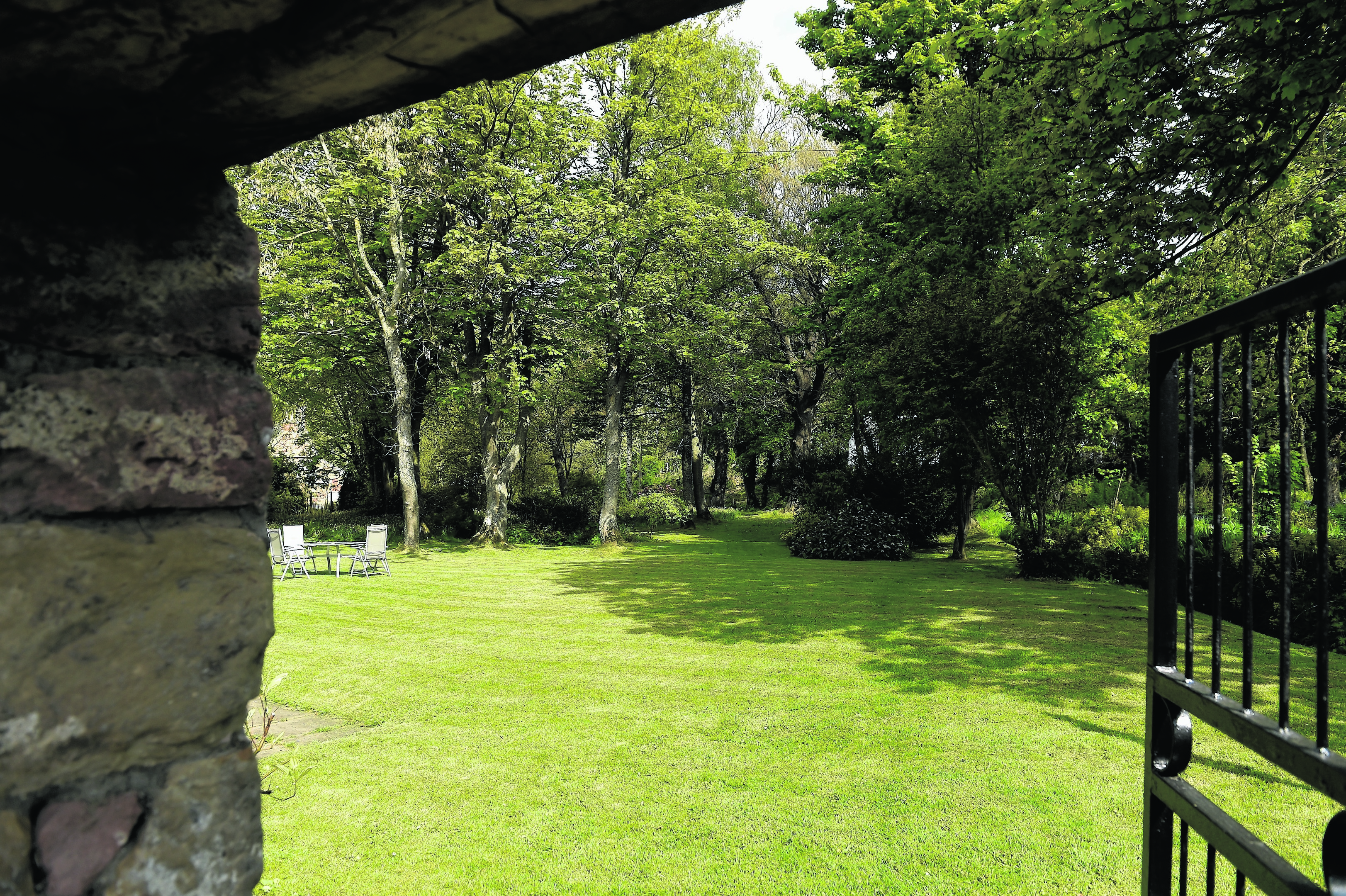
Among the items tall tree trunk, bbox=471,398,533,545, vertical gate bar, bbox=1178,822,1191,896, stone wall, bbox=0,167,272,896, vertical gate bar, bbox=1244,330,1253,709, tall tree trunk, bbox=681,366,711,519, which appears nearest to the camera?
stone wall, bbox=0,167,272,896

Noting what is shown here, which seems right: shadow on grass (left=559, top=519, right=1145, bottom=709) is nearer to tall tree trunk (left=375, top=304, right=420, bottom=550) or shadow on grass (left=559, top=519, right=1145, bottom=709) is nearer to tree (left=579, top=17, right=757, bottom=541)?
tall tree trunk (left=375, top=304, right=420, bottom=550)

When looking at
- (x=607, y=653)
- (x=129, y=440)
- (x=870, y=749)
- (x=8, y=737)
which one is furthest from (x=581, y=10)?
(x=607, y=653)

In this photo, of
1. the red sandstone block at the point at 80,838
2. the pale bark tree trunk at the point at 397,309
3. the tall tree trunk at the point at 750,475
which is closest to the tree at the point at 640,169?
the pale bark tree trunk at the point at 397,309

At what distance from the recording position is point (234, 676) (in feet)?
4.39

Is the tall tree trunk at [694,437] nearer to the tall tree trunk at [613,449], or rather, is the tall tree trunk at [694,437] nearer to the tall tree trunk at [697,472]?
the tall tree trunk at [697,472]

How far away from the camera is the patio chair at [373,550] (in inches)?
548

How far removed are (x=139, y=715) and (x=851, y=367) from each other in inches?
667

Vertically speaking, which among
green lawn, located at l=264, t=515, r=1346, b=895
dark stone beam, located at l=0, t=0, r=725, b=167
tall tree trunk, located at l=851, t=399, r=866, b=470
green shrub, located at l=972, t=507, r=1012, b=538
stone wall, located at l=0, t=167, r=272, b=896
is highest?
tall tree trunk, located at l=851, t=399, r=866, b=470

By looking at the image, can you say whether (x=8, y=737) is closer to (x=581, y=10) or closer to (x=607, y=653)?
(x=581, y=10)

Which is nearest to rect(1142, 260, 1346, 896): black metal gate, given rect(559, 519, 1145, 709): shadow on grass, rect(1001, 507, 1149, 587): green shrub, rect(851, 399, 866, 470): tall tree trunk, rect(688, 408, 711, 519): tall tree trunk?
rect(559, 519, 1145, 709): shadow on grass

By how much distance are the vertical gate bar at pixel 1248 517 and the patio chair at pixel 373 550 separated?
13.9 m

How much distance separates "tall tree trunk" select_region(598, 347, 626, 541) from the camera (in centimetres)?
2000

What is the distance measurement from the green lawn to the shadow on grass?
6cm

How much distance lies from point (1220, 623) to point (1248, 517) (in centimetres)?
45
